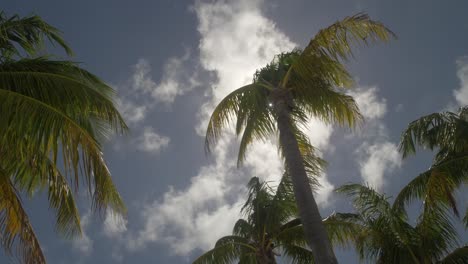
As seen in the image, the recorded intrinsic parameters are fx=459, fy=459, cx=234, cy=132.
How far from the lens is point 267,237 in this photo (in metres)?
16.1

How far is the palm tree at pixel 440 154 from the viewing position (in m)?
11.5

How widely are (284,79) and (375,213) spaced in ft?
18.4

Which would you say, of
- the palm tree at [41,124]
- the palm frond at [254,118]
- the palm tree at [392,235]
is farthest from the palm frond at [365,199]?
the palm tree at [41,124]

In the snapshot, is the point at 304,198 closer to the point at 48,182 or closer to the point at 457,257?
the point at 48,182

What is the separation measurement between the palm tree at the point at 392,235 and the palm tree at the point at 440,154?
0.65 metres

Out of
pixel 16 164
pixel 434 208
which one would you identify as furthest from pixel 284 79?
pixel 16 164

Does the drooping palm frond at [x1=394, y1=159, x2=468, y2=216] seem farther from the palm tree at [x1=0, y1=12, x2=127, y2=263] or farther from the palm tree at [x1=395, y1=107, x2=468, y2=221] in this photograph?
the palm tree at [x1=0, y1=12, x2=127, y2=263]

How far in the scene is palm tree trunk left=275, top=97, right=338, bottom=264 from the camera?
880cm

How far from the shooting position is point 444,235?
13188 millimetres

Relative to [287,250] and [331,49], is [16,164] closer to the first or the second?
[331,49]

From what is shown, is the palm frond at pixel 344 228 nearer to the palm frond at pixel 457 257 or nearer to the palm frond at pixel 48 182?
the palm frond at pixel 457 257

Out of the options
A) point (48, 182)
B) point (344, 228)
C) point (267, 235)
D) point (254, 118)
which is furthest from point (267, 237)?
point (48, 182)

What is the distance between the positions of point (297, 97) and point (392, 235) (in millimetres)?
5633

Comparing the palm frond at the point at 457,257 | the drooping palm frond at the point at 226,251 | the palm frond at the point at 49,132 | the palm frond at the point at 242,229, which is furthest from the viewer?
the palm frond at the point at 242,229
